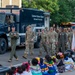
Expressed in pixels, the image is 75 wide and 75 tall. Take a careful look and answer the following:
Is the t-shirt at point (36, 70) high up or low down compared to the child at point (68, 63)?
up

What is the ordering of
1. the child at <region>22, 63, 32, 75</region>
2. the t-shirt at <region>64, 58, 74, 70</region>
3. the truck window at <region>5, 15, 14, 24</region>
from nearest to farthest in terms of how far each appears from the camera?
the child at <region>22, 63, 32, 75</region> < the t-shirt at <region>64, 58, 74, 70</region> < the truck window at <region>5, 15, 14, 24</region>

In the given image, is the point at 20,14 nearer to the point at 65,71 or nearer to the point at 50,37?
the point at 50,37

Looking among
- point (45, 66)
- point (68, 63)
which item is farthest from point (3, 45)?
point (45, 66)

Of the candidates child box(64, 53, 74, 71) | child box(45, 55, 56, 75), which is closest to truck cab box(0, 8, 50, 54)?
child box(64, 53, 74, 71)

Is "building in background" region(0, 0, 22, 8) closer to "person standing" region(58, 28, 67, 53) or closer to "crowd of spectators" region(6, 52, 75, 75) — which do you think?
"person standing" region(58, 28, 67, 53)

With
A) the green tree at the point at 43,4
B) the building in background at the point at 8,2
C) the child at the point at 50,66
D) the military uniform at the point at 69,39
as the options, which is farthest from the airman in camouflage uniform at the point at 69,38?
the green tree at the point at 43,4

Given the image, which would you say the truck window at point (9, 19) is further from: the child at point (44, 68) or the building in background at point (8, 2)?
the building in background at point (8, 2)

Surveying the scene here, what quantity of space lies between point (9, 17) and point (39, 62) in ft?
29.1

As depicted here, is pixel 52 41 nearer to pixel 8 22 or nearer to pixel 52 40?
pixel 52 40

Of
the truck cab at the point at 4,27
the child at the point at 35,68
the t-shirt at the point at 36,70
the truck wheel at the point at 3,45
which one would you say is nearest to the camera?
the child at the point at 35,68

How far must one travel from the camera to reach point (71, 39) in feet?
63.9

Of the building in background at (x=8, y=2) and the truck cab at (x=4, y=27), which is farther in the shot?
the building in background at (x=8, y=2)

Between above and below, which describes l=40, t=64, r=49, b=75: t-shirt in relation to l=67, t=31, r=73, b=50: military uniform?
above

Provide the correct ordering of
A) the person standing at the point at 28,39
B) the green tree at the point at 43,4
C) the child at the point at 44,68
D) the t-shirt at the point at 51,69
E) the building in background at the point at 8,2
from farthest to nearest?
the green tree at the point at 43,4 → the building in background at the point at 8,2 → the person standing at the point at 28,39 → the t-shirt at the point at 51,69 → the child at the point at 44,68
